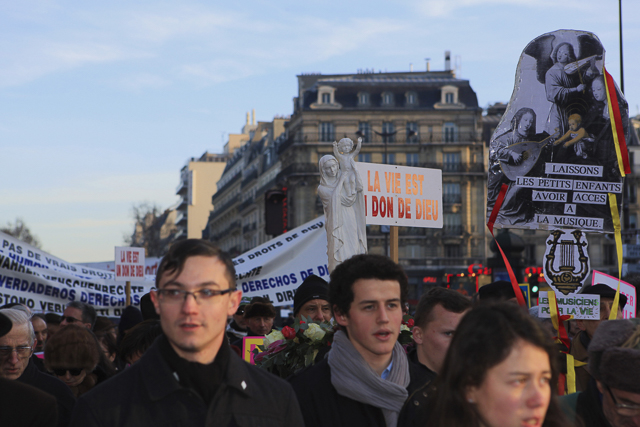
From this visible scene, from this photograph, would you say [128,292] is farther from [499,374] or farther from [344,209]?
[499,374]

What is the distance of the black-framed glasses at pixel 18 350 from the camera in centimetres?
470

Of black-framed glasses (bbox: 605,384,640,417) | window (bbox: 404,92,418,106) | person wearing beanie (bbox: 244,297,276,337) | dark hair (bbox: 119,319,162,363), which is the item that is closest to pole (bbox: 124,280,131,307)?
person wearing beanie (bbox: 244,297,276,337)

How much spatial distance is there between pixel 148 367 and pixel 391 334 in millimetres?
1201

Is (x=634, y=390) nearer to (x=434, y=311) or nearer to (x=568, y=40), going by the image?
(x=434, y=311)

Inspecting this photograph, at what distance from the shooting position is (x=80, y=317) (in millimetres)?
9117

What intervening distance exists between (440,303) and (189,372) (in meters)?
1.68

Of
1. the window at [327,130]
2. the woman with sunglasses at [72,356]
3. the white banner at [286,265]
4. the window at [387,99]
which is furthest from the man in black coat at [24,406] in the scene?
the window at [387,99]

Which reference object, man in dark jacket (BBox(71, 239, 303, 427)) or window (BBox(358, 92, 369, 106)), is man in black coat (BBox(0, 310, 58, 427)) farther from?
window (BBox(358, 92, 369, 106))

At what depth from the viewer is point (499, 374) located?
8.16ft

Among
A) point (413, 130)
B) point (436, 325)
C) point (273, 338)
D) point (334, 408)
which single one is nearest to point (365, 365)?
point (334, 408)

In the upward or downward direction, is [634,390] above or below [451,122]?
below

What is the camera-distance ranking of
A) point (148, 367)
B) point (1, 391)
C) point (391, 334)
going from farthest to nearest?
1. point (391, 334)
2. point (1, 391)
3. point (148, 367)

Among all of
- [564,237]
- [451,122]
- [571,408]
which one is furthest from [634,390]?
[451,122]

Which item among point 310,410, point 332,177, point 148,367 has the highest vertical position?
point 332,177
